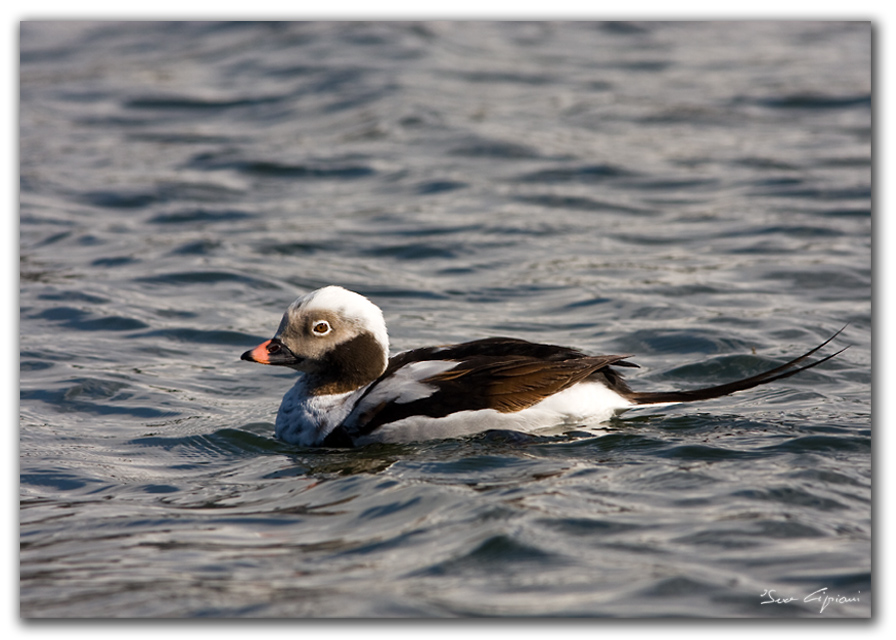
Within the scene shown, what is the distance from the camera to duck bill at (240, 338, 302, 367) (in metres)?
6.52

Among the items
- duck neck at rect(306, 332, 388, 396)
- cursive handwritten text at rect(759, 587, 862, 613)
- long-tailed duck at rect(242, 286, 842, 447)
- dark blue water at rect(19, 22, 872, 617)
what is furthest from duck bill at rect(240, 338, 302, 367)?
cursive handwritten text at rect(759, 587, 862, 613)

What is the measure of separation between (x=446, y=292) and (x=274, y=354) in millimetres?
3497

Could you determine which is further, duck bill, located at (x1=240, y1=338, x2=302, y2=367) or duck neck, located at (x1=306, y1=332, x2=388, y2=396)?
duck neck, located at (x1=306, y1=332, x2=388, y2=396)

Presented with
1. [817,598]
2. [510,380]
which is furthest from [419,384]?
[817,598]

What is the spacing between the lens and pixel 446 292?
988cm

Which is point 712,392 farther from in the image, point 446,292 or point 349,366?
point 446,292

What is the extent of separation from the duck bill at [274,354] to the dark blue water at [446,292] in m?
0.57

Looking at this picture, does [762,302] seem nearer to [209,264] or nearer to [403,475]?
[403,475]

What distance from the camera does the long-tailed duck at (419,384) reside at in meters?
6.20

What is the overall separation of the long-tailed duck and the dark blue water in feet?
0.47

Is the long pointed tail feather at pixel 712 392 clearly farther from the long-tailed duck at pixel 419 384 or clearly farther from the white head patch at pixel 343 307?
the white head patch at pixel 343 307

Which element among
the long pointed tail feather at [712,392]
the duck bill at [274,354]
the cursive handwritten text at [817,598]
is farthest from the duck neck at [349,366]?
the cursive handwritten text at [817,598]

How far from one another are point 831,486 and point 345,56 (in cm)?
1374

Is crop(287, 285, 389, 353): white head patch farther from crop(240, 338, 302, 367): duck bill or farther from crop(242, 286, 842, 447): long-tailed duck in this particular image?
crop(240, 338, 302, 367): duck bill
